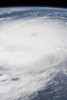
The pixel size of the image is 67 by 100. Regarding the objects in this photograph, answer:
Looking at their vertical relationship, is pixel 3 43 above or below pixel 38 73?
above

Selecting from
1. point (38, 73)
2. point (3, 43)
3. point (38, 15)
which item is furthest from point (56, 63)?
point (38, 15)

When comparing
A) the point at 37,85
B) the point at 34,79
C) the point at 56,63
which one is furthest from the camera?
the point at 56,63

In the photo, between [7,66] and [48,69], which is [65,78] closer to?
[48,69]

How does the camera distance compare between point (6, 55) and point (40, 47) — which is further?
point (40, 47)

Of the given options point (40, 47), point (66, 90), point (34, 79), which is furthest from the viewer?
point (40, 47)

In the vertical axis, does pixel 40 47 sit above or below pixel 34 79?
above

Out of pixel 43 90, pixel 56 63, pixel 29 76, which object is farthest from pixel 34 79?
pixel 56 63

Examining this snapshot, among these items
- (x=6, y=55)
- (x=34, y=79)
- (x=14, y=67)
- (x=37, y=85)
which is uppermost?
(x=6, y=55)

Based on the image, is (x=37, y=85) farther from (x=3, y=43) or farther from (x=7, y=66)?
(x=3, y=43)

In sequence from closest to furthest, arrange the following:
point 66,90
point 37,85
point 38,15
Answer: point 66,90
point 37,85
point 38,15
